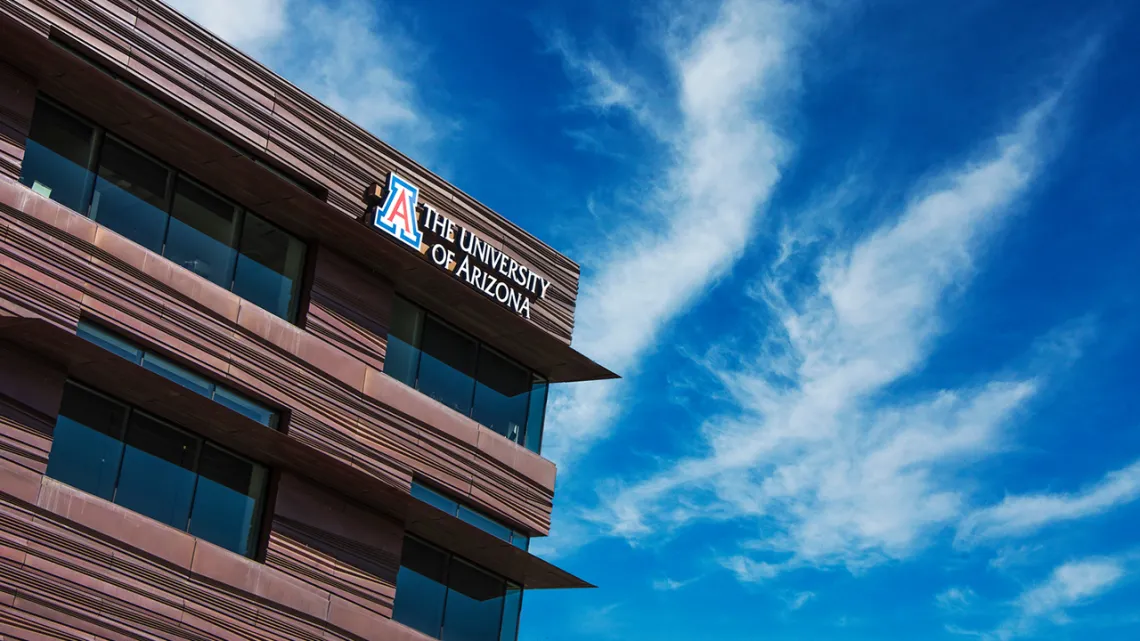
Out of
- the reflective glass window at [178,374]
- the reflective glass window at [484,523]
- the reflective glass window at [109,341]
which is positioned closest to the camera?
the reflective glass window at [109,341]

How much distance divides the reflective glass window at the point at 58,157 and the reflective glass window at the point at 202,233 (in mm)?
2385

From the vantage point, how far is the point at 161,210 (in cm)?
3294

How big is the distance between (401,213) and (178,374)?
8082 millimetres

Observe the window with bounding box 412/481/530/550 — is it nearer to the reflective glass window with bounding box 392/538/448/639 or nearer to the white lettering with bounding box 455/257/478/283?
the reflective glass window with bounding box 392/538/448/639

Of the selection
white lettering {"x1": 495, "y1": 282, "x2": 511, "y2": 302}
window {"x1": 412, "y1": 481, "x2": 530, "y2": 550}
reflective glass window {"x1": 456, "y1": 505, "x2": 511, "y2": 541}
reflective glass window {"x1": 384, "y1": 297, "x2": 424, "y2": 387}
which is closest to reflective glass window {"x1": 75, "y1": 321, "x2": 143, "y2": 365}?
reflective glass window {"x1": 384, "y1": 297, "x2": 424, "y2": 387}

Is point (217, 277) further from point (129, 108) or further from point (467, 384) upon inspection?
point (467, 384)

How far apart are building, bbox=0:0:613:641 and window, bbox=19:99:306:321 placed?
0.07 meters

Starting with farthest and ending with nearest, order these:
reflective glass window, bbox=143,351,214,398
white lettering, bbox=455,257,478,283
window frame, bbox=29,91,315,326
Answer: white lettering, bbox=455,257,478,283 → reflective glass window, bbox=143,351,214,398 → window frame, bbox=29,91,315,326

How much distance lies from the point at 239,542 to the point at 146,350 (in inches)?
197

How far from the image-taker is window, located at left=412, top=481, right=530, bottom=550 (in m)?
37.1

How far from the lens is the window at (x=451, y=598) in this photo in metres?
37.0

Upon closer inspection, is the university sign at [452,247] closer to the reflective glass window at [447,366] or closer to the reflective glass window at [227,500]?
the reflective glass window at [447,366]

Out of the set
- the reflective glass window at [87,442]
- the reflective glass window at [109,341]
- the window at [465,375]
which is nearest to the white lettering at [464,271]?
the window at [465,375]

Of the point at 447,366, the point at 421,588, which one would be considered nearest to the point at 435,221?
the point at 447,366
